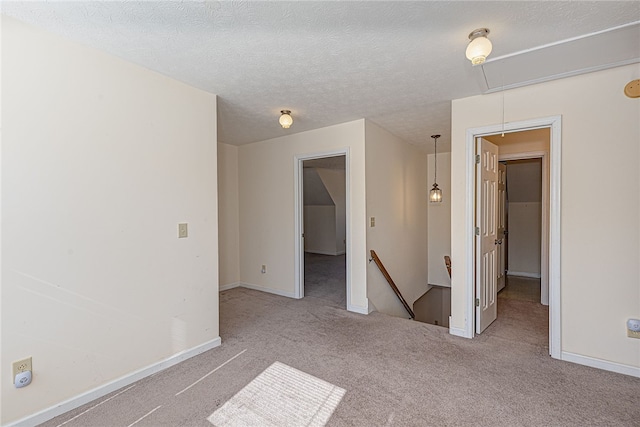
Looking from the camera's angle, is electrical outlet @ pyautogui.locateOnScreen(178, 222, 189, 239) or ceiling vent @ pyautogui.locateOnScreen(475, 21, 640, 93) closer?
ceiling vent @ pyautogui.locateOnScreen(475, 21, 640, 93)

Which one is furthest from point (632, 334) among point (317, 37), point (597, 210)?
point (317, 37)

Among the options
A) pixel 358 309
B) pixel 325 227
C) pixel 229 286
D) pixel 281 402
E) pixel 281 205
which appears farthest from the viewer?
pixel 325 227

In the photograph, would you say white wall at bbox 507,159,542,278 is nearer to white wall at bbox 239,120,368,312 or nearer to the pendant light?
the pendant light

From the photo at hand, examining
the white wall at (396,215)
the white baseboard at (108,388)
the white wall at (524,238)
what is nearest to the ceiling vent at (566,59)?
the white wall at (396,215)

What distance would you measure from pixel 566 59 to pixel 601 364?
2317 millimetres

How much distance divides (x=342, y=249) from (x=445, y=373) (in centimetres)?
666

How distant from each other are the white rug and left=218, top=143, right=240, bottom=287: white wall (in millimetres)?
2720

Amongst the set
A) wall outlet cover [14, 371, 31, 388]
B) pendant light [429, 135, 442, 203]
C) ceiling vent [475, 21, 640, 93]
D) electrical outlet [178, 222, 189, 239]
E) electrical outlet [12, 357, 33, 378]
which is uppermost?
ceiling vent [475, 21, 640, 93]

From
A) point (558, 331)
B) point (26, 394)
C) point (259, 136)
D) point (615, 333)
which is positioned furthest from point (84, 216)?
point (615, 333)

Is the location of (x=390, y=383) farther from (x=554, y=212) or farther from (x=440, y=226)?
(x=440, y=226)

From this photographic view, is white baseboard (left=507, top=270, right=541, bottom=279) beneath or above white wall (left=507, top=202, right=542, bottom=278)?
beneath

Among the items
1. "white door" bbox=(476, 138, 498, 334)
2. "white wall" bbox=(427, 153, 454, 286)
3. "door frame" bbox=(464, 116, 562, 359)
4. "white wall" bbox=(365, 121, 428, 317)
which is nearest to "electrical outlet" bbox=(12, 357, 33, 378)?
"white wall" bbox=(365, 121, 428, 317)

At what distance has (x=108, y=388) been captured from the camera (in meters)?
2.04

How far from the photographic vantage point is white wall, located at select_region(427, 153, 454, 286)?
557 cm
